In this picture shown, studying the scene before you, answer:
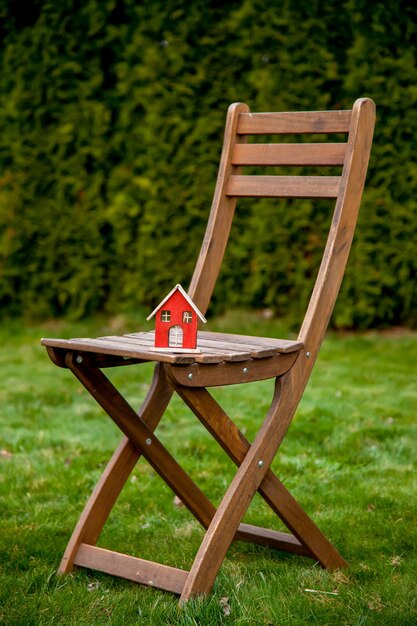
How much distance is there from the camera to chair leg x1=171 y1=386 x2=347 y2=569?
2660mm

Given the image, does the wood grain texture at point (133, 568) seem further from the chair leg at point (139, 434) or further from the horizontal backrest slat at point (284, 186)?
the horizontal backrest slat at point (284, 186)

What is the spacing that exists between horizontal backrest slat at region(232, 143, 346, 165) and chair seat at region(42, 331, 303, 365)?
0.59 meters

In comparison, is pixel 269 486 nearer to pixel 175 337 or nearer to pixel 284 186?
pixel 175 337

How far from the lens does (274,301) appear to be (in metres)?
6.79

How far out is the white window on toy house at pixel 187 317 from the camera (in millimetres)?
2654

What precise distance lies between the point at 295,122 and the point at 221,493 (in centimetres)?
156

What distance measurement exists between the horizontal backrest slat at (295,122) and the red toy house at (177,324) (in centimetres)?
74

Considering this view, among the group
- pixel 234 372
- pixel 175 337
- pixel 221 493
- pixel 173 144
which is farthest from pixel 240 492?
pixel 173 144

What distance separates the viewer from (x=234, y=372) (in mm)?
2670

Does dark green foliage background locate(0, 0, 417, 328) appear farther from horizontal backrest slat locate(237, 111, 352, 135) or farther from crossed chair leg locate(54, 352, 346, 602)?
crossed chair leg locate(54, 352, 346, 602)

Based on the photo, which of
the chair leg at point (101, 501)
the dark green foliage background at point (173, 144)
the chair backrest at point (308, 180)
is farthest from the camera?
the dark green foliage background at point (173, 144)

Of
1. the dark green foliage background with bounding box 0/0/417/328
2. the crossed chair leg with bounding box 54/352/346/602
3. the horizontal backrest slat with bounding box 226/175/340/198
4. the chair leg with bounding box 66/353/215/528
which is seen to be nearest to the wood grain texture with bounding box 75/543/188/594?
→ the crossed chair leg with bounding box 54/352/346/602

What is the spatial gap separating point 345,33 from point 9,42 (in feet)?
8.39

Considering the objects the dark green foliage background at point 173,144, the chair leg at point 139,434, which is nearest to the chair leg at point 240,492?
the chair leg at point 139,434
